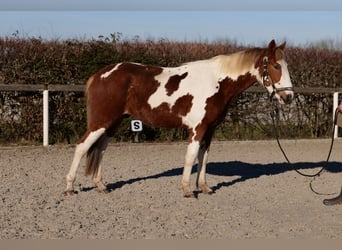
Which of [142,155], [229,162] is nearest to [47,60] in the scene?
[142,155]

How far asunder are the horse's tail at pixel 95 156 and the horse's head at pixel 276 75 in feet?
7.85

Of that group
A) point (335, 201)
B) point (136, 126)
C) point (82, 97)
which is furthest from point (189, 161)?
point (82, 97)

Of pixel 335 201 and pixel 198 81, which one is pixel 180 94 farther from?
pixel 335 201

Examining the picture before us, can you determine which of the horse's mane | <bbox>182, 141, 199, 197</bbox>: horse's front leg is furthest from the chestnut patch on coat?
<bbox>182, 141, 199, 197</bbox>: horse's front leg

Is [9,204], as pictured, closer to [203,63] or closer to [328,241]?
[203,63]

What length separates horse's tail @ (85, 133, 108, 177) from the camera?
9263 mm

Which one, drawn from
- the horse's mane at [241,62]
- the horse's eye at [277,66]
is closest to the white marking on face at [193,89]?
the horse's mane at [241,62]

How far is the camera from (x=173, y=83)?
30.1 ft

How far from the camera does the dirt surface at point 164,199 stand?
7.06 m

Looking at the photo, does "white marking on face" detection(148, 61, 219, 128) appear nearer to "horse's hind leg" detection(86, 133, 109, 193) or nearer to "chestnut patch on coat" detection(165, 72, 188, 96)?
"chestnut patch on coat" detection(165, 72, 188, 96)

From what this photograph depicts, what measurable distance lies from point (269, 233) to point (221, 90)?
2647 millimetres

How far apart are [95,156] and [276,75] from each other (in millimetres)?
2730

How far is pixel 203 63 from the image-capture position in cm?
933

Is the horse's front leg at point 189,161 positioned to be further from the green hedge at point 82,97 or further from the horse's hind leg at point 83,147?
the green hedge at point 82,97
